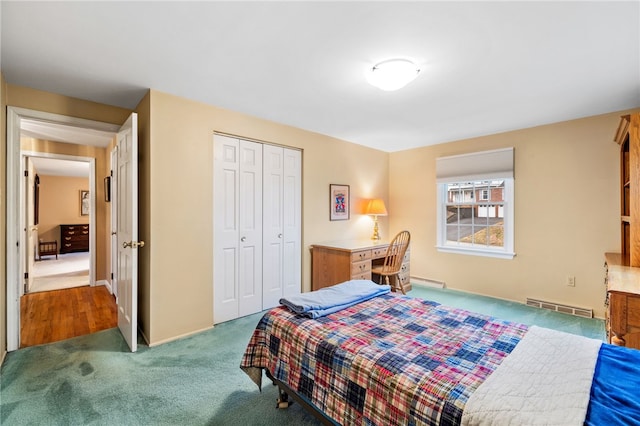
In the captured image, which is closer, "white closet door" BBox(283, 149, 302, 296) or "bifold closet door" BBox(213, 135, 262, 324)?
"bifold closet door" BBox(213, 135, 262, 324)

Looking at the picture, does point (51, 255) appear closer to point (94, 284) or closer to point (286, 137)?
point (94, 284)

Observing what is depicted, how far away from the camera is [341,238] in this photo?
4352 mm

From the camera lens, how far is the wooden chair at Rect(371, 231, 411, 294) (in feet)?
12.4

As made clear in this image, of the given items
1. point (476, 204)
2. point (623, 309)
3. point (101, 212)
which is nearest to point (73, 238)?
point (101, 212)

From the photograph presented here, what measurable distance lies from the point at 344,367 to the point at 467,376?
0.50 m

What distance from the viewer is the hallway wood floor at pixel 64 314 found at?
281cm

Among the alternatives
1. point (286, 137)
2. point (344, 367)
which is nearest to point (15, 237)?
point (286, 137)

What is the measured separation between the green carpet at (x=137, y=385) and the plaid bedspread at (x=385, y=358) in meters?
0.29

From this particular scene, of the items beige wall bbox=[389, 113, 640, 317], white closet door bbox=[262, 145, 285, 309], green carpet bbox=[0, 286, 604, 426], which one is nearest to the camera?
green carpet bbox=[0, 286, 604, 426]

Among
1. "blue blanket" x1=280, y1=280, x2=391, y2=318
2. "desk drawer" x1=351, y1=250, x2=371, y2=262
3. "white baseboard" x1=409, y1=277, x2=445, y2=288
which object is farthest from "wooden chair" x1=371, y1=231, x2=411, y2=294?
"blue blanket" x1=280, y1=280, x2=391, y2=318

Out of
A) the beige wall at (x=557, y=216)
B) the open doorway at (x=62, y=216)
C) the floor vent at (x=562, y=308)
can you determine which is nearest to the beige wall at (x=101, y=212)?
the open doorway at (x=62, y=216)

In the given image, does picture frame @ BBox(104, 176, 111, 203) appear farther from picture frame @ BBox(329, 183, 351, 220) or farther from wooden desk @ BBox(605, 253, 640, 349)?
wooden desk @ BBox(605, 253, 640, 349)

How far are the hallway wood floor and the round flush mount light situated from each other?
3.53 metres

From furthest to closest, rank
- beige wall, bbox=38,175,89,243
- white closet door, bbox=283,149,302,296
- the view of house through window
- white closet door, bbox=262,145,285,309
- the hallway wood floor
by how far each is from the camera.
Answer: beige wall, bbox=38,175,89,243 < the view of house through window < white closet door, bbox=283,149,302,296 < white closet door, bbox=262,145,285,309 < the hallway wood floor
